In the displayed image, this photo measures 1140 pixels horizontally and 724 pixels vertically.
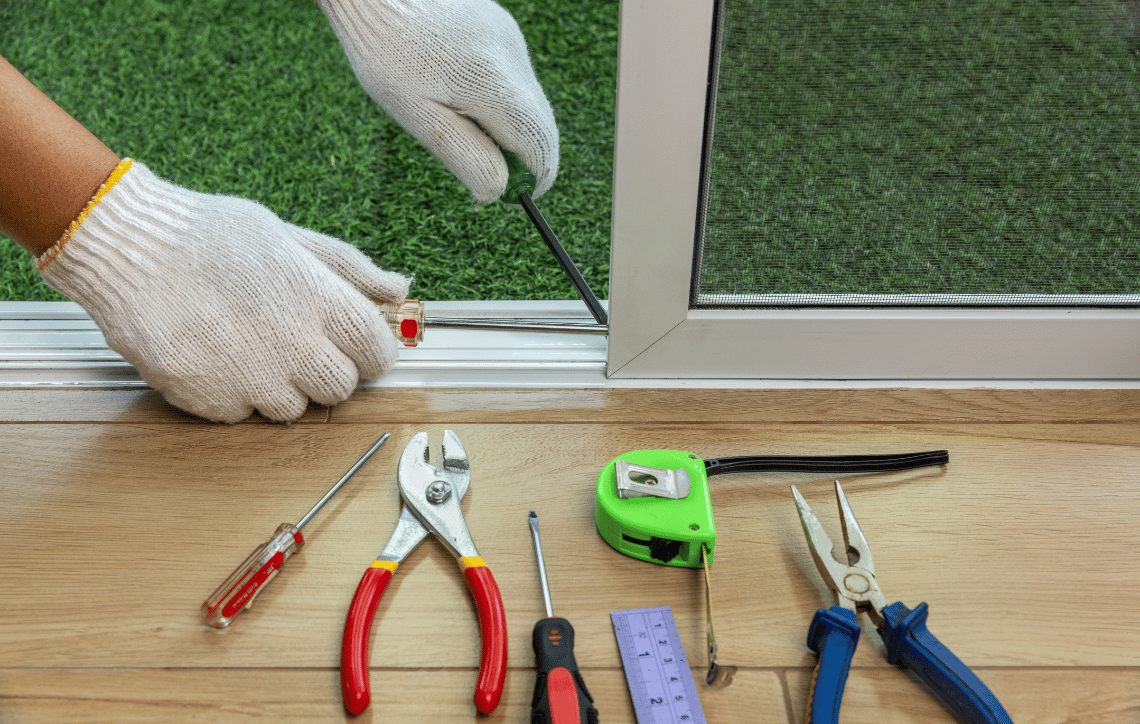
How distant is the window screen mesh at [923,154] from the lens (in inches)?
23.6

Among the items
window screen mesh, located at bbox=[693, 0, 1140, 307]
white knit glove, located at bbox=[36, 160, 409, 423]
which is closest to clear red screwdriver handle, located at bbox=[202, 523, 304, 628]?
white knit glove, located at bbox=[36, 160, 409, 423]

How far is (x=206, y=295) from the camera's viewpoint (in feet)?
2.14

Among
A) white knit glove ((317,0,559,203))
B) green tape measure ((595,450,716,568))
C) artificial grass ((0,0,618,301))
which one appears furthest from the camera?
artificial grass ((0,0,618,301))

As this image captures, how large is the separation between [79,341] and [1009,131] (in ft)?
2.81

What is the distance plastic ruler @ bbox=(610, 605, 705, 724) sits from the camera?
0.49m

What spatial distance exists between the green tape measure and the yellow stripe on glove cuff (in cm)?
45

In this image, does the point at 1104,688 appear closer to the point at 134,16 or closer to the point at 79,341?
the point at 79,341

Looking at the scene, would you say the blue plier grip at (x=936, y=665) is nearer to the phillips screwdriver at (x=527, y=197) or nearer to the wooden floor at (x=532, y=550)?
the wooden floor at (x=532, y=550)

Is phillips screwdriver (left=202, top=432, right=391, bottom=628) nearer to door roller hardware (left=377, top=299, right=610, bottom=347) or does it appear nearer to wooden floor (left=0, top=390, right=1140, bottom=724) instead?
wooden floor (left=0, top=390, right=1140, bottom=724)

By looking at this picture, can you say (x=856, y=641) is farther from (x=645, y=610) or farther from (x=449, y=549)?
(x=449, y=549)

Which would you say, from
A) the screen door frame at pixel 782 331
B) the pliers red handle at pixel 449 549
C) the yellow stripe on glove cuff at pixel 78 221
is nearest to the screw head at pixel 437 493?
the pliers red handle at pixel 449 549

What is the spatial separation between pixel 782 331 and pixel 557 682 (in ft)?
1.27

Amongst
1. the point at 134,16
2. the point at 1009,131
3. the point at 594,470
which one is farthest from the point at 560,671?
the point at 134,16

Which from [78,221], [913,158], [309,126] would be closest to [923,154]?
[913,158]
